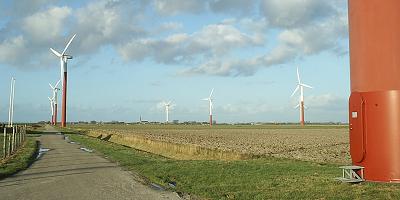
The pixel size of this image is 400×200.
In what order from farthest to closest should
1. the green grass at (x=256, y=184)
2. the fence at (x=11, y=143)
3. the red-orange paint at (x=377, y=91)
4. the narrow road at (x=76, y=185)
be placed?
the fence at (x=11, y=143) < the narrow road at (x=76, y=185) < the red-orange paint at (x=377, y=91) < the green grass at (x=256, y=184)

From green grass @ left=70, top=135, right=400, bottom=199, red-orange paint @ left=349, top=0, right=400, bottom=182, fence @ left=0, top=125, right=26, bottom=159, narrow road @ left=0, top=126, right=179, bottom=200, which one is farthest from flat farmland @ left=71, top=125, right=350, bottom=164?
narrow road @ left=0, top=126, right=179, bottom=200

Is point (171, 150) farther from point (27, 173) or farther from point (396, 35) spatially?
point (396, 35)

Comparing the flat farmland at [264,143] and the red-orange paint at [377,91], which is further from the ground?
the red-orange paint at [377,91]

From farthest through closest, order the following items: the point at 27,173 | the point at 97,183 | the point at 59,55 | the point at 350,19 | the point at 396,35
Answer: the point at 59,55 → the point at 27,173 → the point at 97,183 → the point at 350,19 → the point at 396,35

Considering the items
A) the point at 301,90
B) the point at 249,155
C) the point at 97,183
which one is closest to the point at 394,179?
the point at 97,183

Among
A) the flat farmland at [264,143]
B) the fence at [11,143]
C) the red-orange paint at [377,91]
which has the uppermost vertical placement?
the red-orange paint at [377,91]

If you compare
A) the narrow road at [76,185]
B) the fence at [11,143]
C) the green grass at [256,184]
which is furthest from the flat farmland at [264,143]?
the narrow road at [76,185]

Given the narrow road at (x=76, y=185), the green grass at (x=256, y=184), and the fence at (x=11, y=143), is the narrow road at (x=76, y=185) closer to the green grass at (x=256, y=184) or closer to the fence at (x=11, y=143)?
the green grass at (x=256, y=184)

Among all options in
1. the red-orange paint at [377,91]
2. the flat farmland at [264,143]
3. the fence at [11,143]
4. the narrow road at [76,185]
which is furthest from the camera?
the flat farmland at [264,143]

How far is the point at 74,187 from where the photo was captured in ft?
41.1

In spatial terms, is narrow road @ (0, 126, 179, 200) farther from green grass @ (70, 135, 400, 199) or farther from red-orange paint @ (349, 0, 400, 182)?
red-orange paint @ (349, 0, 400, 182)

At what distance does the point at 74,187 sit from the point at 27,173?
4.60 meters

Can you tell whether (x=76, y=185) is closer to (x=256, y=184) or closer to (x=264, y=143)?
(x=256, y=184)

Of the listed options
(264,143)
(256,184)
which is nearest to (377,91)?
(256,184)
